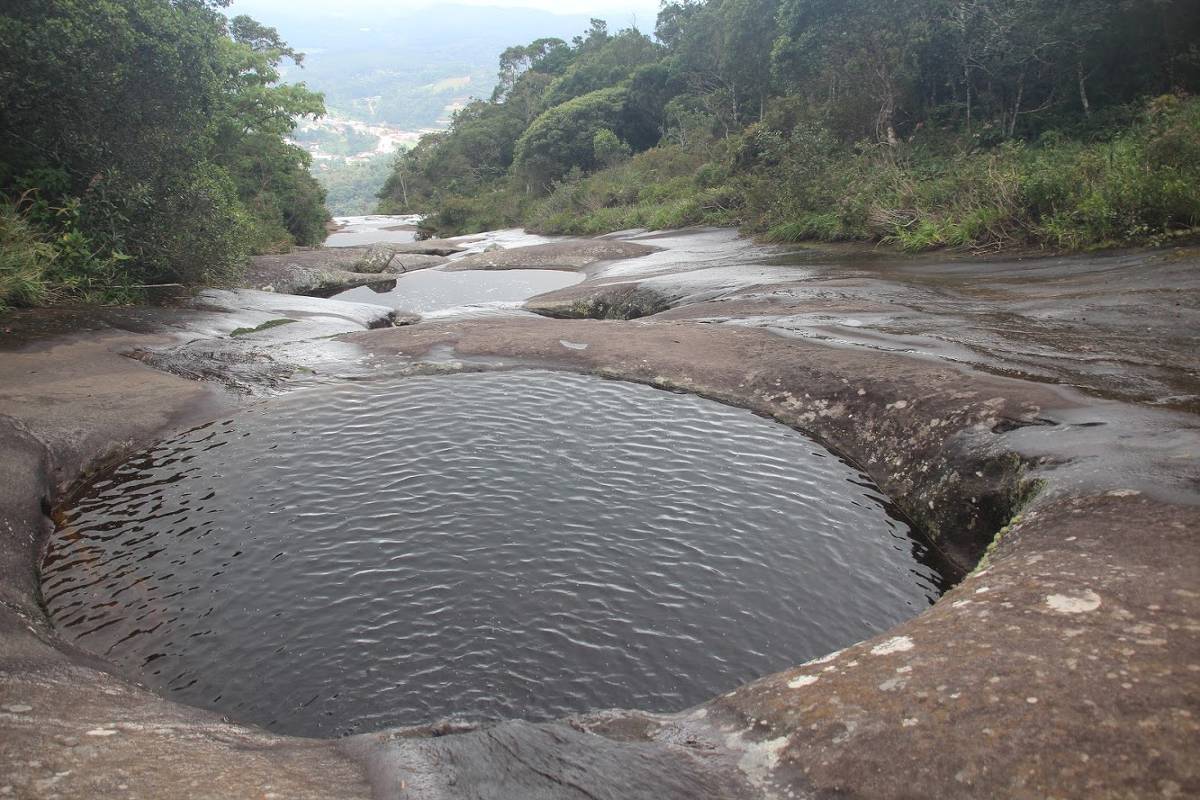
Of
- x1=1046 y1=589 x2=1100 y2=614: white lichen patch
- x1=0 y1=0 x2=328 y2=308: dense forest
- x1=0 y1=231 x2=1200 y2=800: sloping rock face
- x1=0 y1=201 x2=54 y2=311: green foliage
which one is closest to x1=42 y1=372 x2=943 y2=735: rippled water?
x1=0 y1=231 x2=1200 y2=800: sloping rock face

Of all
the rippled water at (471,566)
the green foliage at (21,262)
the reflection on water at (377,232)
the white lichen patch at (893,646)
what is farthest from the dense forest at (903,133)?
the green foliage at (21,262)

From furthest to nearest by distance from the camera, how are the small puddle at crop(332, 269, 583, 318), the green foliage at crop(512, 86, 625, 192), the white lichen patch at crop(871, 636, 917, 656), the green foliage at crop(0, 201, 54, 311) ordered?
1. the green foliage at crop(512, 86, 625, 192)
2. the small puddle at crop(332, 269, 583, 318)
3. the green foliage at crop(0, 201, 54, 311)
4. the white lichen patch at crop(871, 636, 917, 656)

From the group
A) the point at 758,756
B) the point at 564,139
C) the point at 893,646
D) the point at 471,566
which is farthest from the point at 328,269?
the point at 564,139

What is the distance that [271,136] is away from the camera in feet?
149

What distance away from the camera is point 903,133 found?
38344 mm

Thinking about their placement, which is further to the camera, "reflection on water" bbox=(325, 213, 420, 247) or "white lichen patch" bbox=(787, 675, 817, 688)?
"reflection on water" bbox=(325, 213, 420, 247)

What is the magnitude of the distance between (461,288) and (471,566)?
2357 centimetres

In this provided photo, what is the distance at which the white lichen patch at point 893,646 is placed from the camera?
4.89m

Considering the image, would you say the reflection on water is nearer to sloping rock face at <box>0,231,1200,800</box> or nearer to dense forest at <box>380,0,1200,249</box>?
dense forest at <box>380,0,1200,249</box>

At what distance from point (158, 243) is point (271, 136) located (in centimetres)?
3079

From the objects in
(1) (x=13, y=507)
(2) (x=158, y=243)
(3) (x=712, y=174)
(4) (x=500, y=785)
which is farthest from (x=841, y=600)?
(3) (x=712, y=174)

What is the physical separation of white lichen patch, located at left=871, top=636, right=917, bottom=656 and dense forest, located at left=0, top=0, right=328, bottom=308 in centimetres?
1646

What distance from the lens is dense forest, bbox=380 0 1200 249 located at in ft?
61.3

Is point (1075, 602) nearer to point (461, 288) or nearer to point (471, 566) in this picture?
point (471, 566)
